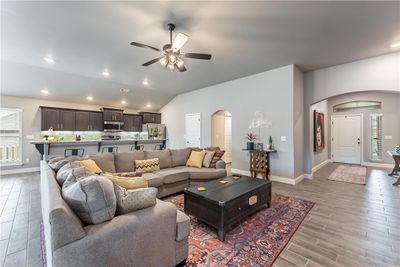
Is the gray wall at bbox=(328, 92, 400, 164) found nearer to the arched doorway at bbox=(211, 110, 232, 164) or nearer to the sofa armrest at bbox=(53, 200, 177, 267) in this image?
the arched doorway at bbox=(211, 110, 232, 164)

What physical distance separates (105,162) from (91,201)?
8.12 feet

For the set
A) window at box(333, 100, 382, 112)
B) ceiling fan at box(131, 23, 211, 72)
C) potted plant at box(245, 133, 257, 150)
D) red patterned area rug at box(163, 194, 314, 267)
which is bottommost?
red patterned area rug at box(163, 194, 314, 267)

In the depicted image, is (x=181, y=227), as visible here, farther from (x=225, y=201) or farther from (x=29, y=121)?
(x=29, y=121)

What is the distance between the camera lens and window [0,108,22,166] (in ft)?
19.6

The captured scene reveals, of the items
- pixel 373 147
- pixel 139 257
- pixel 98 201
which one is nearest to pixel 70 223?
pixel 98 201

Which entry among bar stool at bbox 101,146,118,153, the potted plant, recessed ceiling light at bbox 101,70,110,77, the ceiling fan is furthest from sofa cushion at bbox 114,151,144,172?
bar stool at bbox 101,146,118,153

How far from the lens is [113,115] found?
7.87m

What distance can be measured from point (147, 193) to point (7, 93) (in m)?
7.43

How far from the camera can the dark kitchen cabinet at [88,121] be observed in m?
7.12

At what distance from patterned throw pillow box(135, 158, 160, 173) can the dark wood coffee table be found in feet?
4.94

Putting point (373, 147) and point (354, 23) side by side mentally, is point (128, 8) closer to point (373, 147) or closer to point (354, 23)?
point (354, 23)

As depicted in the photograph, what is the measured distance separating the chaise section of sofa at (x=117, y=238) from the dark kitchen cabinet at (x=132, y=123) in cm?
673

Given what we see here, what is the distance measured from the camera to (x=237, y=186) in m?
2.89

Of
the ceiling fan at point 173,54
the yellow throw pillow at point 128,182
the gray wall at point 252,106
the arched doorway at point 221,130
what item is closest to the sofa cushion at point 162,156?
the ceiling fan at point 173,54
